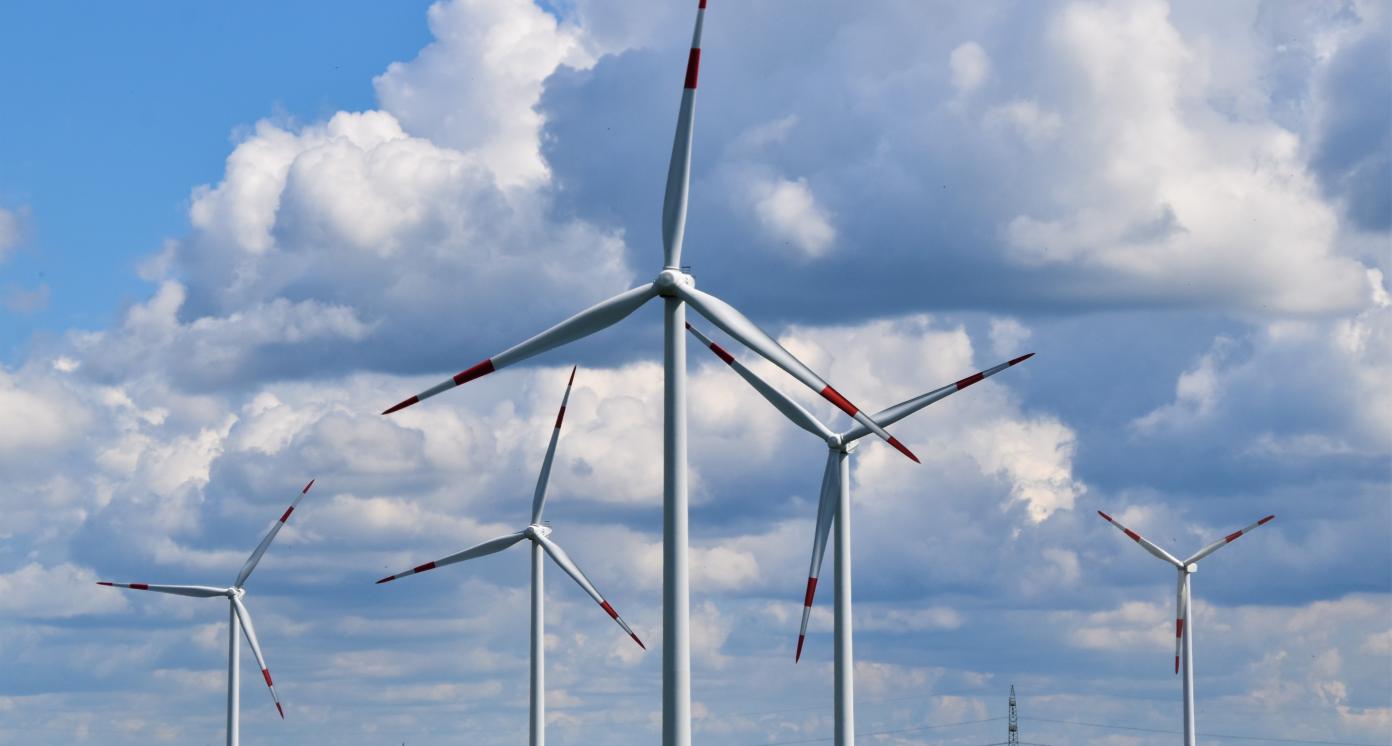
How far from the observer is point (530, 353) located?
68.0 meters

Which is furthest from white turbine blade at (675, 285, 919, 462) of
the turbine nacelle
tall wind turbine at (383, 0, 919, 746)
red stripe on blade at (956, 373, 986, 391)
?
the turbine nacelle

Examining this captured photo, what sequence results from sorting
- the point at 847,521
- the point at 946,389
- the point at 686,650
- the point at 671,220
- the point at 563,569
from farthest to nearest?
the point at 563,569
the point at 847,521
the point at 946,389
the point at 671,220
the point at 686,650

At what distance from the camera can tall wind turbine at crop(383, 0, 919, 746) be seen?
193 feet

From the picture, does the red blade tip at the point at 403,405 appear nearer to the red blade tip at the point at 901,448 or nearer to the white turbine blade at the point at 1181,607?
the red blade tip at the point at 901,448

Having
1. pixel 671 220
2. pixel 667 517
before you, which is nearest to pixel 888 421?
pixel 671 220

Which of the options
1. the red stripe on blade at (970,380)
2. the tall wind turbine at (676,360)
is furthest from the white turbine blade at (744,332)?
the red stripe on blade at (970,380)

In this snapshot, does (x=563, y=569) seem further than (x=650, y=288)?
Yes

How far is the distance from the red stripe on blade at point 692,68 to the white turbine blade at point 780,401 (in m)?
24.8

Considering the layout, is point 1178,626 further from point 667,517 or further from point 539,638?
point 667,517

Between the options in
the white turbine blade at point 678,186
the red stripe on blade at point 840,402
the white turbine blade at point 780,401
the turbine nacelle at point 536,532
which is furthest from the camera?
the turbine nacelle at point 536,532

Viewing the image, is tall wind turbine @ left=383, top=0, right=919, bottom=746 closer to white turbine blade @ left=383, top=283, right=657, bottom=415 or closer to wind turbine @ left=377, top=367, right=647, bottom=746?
white turbine blade @ left=383, top=283, right=657, bottom=415

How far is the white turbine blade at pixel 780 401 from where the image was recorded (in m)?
90.1

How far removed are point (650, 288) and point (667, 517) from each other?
812 cm

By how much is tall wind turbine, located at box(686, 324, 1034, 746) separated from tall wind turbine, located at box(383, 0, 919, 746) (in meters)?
17.1
